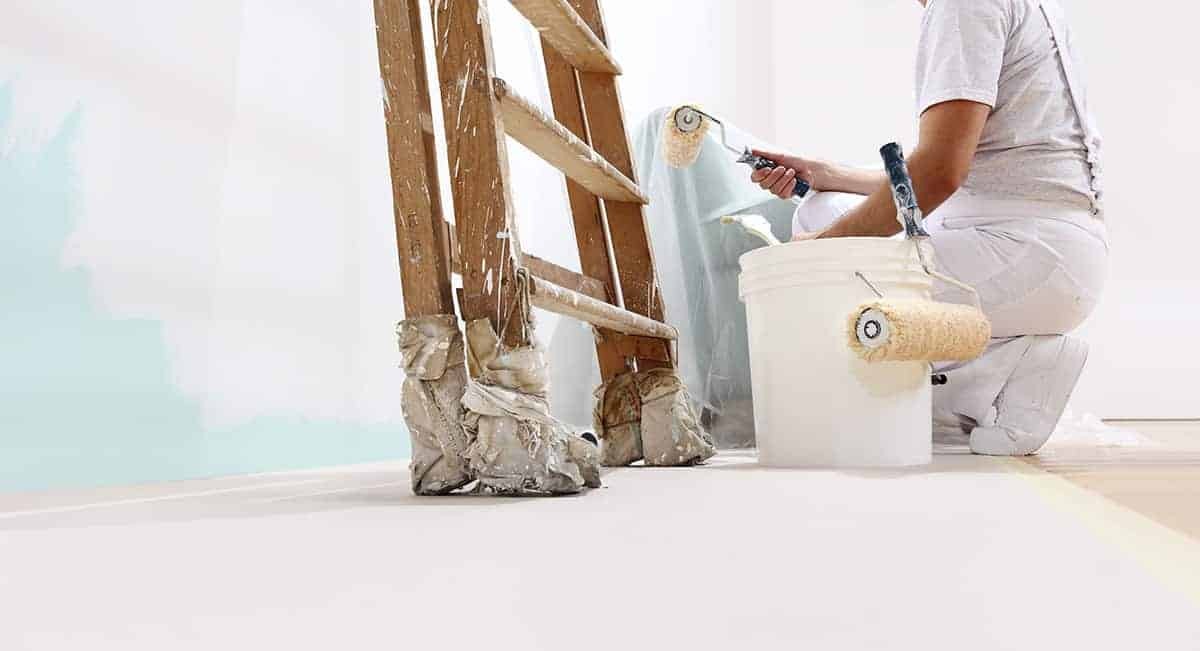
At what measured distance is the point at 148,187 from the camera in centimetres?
111

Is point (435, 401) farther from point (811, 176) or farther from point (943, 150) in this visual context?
point (811, 176)

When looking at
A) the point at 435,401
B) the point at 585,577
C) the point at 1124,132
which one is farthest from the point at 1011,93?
the point at 1124,132

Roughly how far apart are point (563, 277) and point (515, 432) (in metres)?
0.34

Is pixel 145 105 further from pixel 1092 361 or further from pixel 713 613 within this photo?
pixel 1092 361

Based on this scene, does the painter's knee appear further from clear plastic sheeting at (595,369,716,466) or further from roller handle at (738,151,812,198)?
clear plastic sheeting at (595,369,716,466)

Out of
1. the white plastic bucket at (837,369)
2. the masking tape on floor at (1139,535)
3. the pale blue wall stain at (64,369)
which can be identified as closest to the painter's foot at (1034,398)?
the white plastic bucket at (837,369)

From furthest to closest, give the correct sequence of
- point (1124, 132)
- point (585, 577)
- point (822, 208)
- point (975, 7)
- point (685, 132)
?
1. point (1124, 132)
2. point (822, 208)
3. point (685, 132)
4. point (975, 7)
5. point (585, 577)

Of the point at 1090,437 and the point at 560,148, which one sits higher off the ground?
the point at 560,148

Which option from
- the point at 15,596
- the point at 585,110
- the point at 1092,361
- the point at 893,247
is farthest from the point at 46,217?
the point at 1092,361

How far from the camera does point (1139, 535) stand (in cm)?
58

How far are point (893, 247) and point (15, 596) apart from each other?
3.59 feet

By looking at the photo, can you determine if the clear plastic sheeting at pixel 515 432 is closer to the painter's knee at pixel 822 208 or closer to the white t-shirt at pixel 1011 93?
the white t-shirt at pixel 1011 93

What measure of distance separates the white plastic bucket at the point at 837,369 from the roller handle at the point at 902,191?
0.08ft

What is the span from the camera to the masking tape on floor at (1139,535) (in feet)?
1.48
